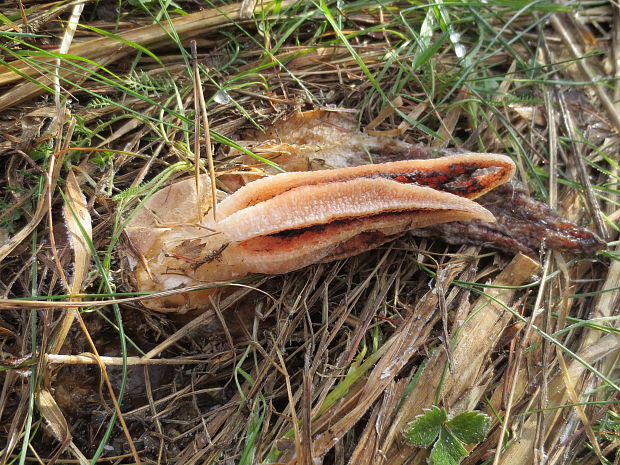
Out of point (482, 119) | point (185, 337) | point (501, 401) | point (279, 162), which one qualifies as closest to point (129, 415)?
point (185, 337)

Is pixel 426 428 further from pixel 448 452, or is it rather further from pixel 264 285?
pixel 264 285

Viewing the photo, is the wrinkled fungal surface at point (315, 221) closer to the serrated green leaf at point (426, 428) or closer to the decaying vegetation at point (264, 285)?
the decaying vegetation at point (264, 285)

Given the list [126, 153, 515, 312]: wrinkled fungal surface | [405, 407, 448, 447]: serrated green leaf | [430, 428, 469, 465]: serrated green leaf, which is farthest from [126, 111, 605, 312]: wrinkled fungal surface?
[430, 428, 469, 465]: serrated green leaf

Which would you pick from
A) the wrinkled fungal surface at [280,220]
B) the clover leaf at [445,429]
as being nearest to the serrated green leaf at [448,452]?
the clover leaf at [445,429]

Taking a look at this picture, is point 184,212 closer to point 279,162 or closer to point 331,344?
point 279,162

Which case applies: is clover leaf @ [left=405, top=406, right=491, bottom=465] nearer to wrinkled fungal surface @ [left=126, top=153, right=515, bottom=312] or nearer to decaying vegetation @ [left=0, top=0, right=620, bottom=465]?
decaying vegetation @ [left=0, top=0, right=620, bottom=465]

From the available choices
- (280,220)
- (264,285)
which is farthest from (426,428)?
(280,220)
